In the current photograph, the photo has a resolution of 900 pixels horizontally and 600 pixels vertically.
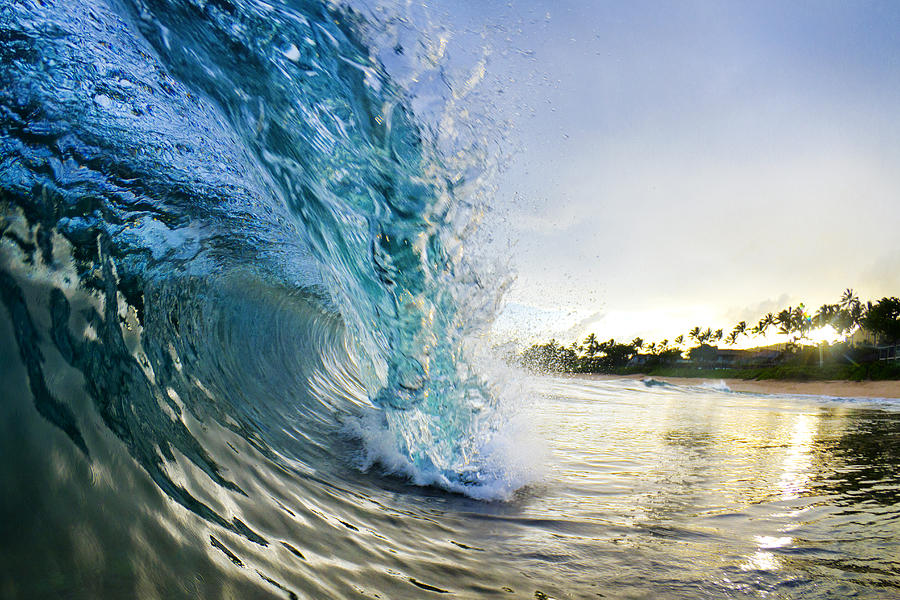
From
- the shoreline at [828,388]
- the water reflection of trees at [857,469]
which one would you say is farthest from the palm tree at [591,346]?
the water reflection of trees at [857,469]

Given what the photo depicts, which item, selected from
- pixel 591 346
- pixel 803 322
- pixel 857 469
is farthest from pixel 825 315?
pixel 857 469

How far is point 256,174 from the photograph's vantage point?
4.14 meters

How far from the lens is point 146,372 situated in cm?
239

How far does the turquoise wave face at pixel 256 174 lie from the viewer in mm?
2107

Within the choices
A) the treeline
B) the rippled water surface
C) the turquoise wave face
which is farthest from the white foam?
the treeline

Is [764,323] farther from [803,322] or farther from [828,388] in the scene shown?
[828,388]

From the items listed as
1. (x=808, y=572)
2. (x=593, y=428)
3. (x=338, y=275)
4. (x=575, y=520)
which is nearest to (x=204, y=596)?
(x=575, y=520)

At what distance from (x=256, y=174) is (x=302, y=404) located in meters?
2.55

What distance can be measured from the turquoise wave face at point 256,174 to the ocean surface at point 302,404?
18 mm

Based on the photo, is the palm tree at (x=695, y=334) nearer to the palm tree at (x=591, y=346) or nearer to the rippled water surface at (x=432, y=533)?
the palm tree at (x=591, y=346)

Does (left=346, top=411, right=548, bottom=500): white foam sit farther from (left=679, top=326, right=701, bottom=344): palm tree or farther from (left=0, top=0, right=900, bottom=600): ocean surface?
(left=679, top=326, right=701, bottom=344): palm tree

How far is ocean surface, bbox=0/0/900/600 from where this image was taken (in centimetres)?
149

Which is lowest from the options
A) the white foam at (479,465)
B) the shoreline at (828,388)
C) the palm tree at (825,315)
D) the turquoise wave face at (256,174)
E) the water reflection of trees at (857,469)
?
the shoreline at (828,388)

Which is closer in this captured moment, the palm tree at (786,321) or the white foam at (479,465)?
the white foam at (479,465)
